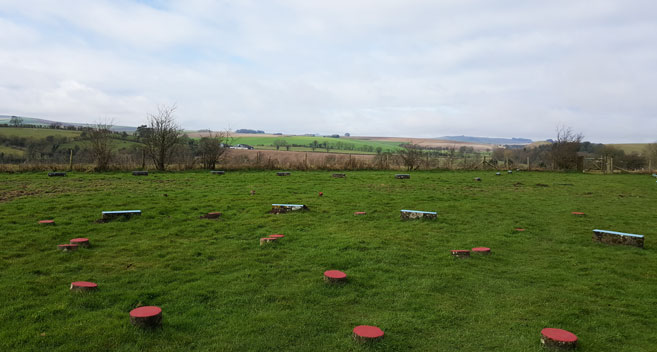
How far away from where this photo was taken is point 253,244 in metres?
7.66

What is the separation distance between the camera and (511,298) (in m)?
5.32

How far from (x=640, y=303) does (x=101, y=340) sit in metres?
6.97

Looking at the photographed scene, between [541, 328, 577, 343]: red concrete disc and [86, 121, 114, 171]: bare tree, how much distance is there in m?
24.2

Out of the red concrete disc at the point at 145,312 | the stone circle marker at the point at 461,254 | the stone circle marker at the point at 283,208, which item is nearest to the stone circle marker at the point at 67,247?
the red concrete disc at the point at 145,312

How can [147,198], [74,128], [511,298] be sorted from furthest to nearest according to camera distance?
1. [74,128]
2. [147,198]
3. [511,298]

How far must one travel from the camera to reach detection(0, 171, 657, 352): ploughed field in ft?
13.6

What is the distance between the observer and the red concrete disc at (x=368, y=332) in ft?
12.9

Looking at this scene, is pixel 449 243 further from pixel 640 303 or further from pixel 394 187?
pixel 394 187

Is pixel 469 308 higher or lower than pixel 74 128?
lower

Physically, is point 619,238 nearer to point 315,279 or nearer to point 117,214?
point 315,279

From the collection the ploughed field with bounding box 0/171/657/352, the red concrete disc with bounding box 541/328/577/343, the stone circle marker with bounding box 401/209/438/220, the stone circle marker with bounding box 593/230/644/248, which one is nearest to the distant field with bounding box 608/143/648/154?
the stone circle marker with bounding box 593/230/644/248

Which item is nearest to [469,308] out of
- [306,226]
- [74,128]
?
[306,226]

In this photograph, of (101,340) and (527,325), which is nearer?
(101,340)

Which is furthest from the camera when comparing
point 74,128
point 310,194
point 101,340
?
point 74,128
